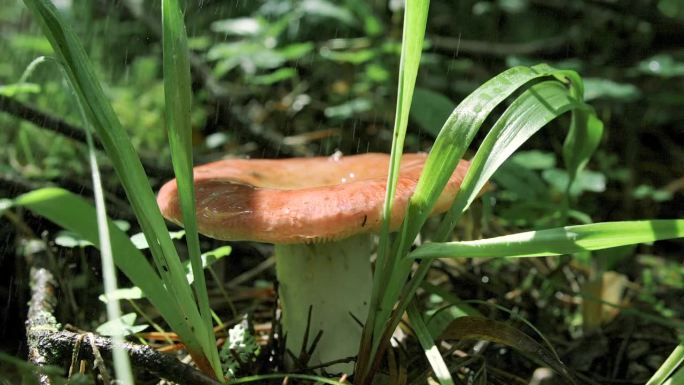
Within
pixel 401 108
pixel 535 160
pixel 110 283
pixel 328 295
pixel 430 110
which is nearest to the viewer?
pixel 110 283

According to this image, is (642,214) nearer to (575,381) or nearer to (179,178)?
(575,381)

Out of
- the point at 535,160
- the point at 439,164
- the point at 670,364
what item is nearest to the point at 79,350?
the point at 439,164

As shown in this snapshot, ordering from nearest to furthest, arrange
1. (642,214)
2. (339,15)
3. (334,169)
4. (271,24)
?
(334,169) → (642,214) → (339,15) → (271,24)

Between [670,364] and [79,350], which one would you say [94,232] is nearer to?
[79,350]

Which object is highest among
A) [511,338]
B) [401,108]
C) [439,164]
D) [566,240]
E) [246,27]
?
[246,27]

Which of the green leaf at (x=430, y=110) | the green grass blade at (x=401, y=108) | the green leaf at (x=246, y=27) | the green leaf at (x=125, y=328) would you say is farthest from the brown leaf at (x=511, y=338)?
the green leaf at (x=246, y=27)

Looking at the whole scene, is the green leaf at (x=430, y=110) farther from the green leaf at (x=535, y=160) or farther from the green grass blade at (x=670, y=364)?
the green grass blade at (x=670, y=364)

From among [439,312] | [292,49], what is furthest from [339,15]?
[439,312]
